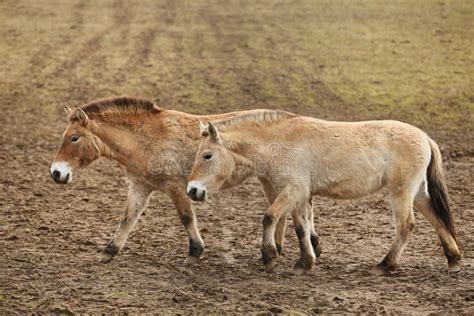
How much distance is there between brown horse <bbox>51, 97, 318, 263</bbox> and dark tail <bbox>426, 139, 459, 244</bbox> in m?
1.79

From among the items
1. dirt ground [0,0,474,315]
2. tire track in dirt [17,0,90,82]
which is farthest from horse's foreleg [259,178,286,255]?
tire track in dirt [17,0,90,82]

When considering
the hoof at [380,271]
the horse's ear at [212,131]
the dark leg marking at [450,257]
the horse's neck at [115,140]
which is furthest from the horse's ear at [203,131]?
the dark leg marking at [450,257]

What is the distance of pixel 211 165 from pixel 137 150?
105 cm

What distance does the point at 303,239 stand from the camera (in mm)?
8766

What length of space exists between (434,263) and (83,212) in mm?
5290

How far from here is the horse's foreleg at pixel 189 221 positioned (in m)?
9.14

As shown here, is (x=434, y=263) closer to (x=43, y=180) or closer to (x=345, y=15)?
(x=43, y=180)

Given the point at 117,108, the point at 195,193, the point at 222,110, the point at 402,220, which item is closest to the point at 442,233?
the point at 402,220

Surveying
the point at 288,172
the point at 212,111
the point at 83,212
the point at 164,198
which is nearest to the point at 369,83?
the point at 212,111

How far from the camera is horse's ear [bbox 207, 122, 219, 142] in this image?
28.6 feet

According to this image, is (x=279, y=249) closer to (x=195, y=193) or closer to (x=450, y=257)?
(x=195, y=193)

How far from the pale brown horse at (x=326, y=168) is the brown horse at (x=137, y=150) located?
0.37 m

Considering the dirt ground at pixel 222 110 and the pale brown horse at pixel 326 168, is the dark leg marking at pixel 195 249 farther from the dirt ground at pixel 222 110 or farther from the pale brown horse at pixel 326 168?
the pale brown horse at pixel 326 168

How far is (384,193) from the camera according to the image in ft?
42.4
